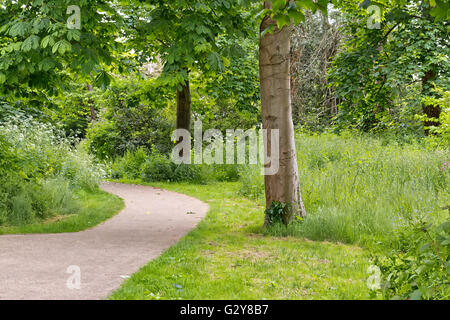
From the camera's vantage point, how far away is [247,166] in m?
14.5

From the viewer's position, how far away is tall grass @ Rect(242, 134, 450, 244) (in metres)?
6.86

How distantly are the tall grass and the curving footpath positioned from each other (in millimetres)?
2163

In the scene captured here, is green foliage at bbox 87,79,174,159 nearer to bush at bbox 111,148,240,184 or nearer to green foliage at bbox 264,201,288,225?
bush at bbox 111,148,240,184

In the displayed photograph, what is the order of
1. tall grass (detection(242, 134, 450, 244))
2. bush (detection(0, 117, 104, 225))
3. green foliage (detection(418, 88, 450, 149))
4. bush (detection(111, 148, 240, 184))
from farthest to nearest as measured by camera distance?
bush (detection(111, 148, 240, 184)) < green foliage (detection(418, 88, 450, 149)) < bush (detection(0, 117, 104, 225)) < tall grass (detection(242, 134, 450, 244))

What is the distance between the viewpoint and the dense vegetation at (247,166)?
4.52 m

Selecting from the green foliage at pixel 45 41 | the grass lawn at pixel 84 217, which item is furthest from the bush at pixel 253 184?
the green foliage at pixel 45 41

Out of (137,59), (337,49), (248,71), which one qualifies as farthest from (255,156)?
(337,49)

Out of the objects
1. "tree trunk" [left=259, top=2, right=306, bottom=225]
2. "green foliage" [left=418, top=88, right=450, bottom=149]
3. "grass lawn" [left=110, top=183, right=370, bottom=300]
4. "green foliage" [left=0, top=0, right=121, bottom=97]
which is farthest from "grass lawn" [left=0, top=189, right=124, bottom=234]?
"green foliage" [left=418, top=88, right=450, bottom=149]

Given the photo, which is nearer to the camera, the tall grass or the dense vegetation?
the dense vegetation

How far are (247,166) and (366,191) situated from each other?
6500 mm

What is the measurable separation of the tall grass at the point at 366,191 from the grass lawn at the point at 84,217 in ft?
12.0

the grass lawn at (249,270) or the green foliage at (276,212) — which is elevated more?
the green foliage at (276,212)

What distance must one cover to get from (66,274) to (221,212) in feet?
16.5

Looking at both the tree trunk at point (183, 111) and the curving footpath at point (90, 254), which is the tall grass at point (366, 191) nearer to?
the curving footpath at point (90, 254)
